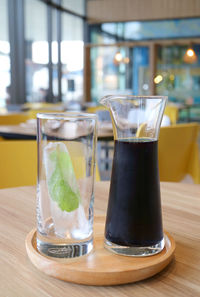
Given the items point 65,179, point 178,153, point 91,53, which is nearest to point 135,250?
point 65,179

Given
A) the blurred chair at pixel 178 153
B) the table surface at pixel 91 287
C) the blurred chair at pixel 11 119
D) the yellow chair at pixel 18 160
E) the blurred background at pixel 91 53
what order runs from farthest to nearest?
1. the blurred background at pixel 91 53
2. the blurred chair at pixel 11 119
3. the blurred chair at pixel 178 153
4. the yellow chair at pixel 18 160
5. the table surface at pixel 91 287

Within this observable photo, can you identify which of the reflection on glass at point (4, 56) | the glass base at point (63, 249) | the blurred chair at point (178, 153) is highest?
the reflection on glass at point (4, 56)

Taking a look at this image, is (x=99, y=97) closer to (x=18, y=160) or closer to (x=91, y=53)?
(x=91, y=53)

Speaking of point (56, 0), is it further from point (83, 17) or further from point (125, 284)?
point (125, 284)

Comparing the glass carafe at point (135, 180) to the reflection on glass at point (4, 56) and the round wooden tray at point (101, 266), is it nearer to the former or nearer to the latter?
the round wooden tray at point (101, 266)

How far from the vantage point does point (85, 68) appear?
9.99 metres

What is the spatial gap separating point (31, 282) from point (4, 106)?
24.6 feet

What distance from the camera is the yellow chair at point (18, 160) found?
1645mm

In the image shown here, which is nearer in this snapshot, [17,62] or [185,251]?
[185,251]

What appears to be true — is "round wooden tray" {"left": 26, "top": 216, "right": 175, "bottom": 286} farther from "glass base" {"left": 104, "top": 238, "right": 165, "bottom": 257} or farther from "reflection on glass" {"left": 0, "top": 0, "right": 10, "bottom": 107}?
"reflection on glass" {"left": 0, "top": 0, "right": 10, "bottom": 107}

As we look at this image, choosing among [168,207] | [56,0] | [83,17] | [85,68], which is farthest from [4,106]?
[168,207]

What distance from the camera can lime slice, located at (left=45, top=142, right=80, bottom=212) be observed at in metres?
0.61

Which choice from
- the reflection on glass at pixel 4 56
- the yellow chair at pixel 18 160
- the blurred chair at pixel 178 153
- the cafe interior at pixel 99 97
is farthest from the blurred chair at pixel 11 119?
the reflection on glass at pixel 4 56

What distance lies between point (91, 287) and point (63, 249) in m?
0.08
